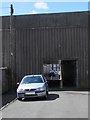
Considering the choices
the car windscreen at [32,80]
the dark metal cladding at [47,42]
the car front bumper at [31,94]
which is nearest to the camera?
the car front bumper at [31,94]

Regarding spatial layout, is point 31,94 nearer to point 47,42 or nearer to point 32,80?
point 32,80

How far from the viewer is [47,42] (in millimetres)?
26375

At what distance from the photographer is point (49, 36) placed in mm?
26422

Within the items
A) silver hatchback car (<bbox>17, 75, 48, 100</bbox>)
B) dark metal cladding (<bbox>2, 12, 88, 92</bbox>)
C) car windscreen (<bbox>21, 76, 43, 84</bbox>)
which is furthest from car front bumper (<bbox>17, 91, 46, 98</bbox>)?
dark metal cladding (<bbox>2, 12, 88, 92</bbox>)

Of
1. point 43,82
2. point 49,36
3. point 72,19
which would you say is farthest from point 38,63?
point 43,82

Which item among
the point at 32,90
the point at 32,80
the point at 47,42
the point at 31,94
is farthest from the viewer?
the point at 47,42

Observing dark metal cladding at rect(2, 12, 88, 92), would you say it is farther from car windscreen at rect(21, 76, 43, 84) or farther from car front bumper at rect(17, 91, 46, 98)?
car front bumper at rect(17, 91, 46, 98)

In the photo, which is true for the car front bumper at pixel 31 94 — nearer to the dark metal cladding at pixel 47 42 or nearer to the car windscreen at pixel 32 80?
the car windscreen at pixel 32 80

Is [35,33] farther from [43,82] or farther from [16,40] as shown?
[43,82]

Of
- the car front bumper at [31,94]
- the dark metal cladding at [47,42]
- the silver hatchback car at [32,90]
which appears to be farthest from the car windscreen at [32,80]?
the dark metal cladding at [47,42]

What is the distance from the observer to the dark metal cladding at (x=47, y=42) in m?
26.0

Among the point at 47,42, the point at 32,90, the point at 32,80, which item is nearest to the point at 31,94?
the point at 32,90

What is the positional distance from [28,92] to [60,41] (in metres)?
9.56

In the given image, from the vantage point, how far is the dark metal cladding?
26047 mm
